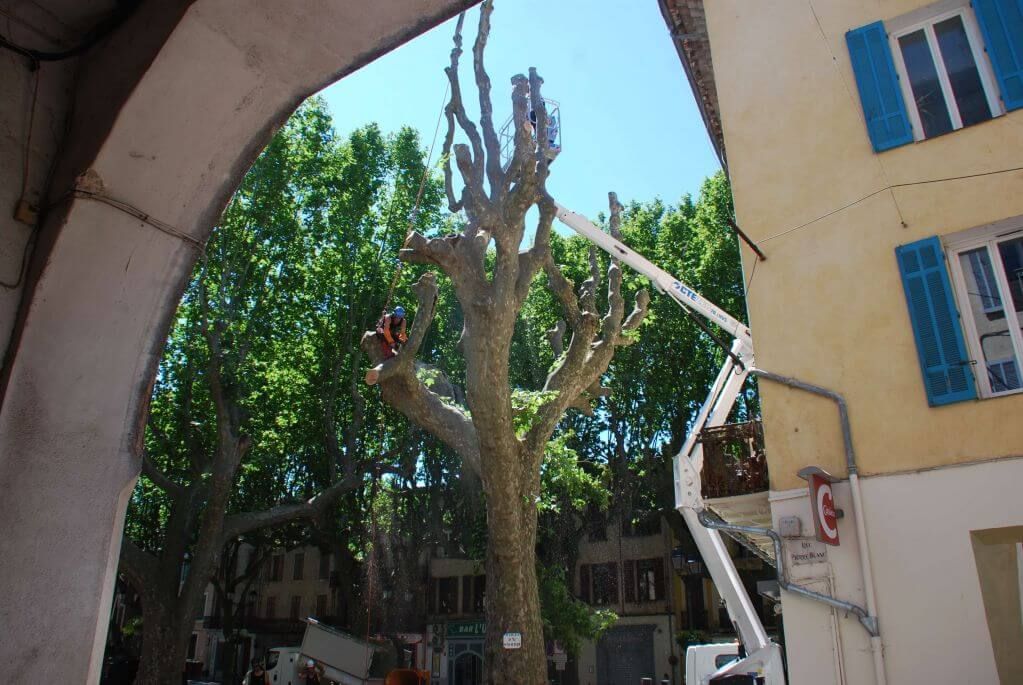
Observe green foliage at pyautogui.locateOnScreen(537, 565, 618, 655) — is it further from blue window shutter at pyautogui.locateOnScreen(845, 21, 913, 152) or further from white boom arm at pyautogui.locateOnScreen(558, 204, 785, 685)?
blue window shutter at pyautogui.locateOnScreen(845, 21, 913, 152)

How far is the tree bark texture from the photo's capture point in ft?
38.3

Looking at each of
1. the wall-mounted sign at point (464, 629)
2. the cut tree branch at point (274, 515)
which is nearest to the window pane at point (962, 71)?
the cut tree branch at point (274, 515)

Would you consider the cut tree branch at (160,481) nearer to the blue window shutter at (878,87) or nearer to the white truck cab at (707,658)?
the white truck cab at (707,658)

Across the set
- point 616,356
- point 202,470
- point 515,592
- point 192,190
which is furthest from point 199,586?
point 192,190

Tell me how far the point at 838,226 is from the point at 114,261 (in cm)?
748

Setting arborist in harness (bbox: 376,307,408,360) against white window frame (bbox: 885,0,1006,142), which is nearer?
white window frame (bbox: 885,0,1006,142)

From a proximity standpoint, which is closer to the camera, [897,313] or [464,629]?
[897,313]

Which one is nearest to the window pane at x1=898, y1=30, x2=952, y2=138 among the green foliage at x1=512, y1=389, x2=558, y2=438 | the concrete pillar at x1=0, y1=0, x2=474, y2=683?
the green foliage at x1=512, y1=389, x2=558, y2=438

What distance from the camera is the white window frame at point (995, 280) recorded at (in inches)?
284

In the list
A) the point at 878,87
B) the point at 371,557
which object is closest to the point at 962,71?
the point at 878,87

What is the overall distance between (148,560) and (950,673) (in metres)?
16.2

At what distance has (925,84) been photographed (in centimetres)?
841

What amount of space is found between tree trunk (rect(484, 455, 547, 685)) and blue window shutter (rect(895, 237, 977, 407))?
6169 mm

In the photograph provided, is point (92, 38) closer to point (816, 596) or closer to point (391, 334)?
point (816, 596)
